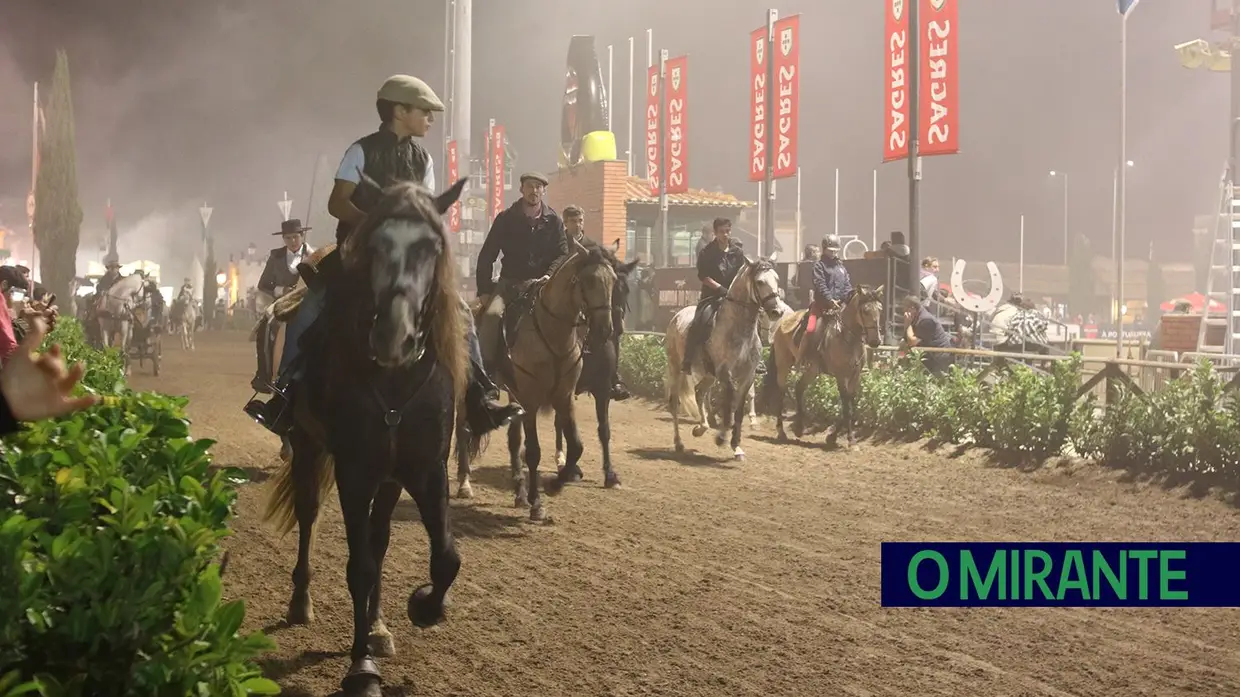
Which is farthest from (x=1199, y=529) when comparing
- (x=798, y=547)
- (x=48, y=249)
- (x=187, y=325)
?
(x=48, y=249)

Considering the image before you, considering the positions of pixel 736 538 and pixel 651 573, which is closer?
pixel 651 573

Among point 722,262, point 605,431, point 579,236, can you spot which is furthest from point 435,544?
point 722,262

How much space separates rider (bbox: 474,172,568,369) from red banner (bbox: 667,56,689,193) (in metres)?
18.5

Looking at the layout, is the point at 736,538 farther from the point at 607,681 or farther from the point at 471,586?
the point at 607,681

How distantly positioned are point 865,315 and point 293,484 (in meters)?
9.39

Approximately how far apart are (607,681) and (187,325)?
33.9 metres

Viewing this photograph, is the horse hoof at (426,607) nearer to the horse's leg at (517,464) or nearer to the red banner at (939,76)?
the horse's leg at (517,464)

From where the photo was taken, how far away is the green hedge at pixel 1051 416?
10797mm

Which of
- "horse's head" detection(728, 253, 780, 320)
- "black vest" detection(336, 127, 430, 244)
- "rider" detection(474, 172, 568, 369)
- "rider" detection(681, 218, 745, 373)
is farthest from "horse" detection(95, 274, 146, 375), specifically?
"black vest" detection(336, 127, 430, 244)

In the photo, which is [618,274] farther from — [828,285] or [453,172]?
[453,172]

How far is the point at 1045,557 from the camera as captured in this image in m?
8.33

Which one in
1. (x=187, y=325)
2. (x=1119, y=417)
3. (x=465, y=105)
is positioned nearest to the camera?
(x=1119, y=417)

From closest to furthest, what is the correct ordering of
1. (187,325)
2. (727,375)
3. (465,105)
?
(727,375), (465,105), (187,325)

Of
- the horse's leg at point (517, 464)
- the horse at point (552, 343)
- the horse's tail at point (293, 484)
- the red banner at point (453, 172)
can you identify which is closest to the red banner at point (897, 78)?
the horse at point (552, 343)
